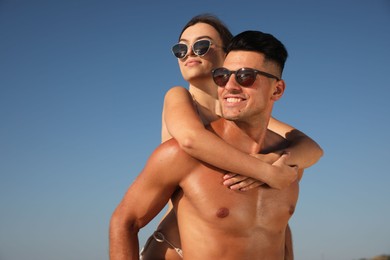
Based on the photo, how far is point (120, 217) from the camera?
4117mm

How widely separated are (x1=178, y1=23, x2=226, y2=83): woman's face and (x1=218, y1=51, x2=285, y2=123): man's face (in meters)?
1.49

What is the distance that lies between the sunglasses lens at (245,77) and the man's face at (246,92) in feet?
0.10

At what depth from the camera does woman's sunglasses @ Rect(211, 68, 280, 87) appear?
414 centimetres

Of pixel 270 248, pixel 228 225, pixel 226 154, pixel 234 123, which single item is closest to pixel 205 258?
pixel 228 225

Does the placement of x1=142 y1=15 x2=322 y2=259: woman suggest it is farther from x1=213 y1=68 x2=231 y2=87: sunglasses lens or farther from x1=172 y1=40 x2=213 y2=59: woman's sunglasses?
x1=213 y1=68 x2=231 y2=87: sunglasses lens

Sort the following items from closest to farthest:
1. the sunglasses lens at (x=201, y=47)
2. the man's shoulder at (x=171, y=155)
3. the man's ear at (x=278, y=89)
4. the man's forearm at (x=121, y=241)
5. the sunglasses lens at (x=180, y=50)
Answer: the man's shoulder at (x=171, y=155), the man's forearm at (x=121, y=241), the man's ear at (x=278, y=89), the sunglasses lens at (x=201, y=47), the sunglasses lens at (x=180, y=50)

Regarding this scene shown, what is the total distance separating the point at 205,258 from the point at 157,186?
0.74 metres

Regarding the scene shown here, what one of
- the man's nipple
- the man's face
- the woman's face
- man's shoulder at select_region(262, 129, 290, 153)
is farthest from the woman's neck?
the man's nipple

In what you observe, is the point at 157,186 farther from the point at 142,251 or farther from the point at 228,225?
the point at 142,251

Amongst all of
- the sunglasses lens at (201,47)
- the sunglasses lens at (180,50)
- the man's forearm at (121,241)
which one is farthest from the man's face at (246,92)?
the sunglasses lens at (180,50)

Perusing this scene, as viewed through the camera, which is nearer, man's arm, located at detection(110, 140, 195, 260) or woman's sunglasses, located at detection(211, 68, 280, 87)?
man's arm, located at detection(110, 140, 195, 260)

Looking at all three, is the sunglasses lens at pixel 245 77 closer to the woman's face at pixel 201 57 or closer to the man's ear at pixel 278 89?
the man's ear at pixel 278 89

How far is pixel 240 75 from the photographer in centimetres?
414

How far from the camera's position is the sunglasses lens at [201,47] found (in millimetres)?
5770
